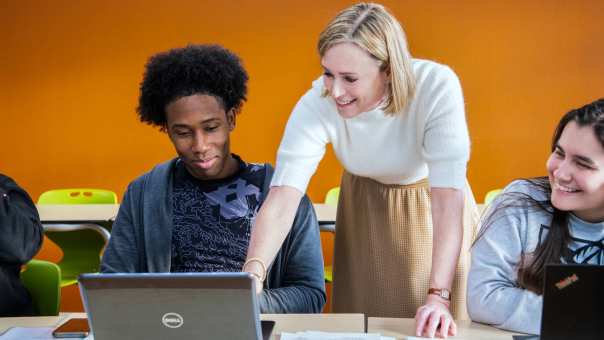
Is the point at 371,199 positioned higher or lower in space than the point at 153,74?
lower

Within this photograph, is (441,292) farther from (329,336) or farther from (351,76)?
(351,76)

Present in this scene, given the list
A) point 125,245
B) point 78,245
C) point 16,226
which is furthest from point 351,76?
point 78,245

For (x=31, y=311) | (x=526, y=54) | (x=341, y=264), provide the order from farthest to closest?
(x=526, y=54), (x=341, y=264), (x=31, y=311)

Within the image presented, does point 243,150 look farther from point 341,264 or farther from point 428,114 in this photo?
point 428,114

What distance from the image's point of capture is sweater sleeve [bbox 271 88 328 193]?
1746 millimetres

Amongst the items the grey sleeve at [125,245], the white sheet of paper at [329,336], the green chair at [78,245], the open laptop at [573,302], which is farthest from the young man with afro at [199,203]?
the green chair at [78,245]

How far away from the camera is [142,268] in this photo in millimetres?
1918

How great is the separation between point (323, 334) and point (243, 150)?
3326 mm

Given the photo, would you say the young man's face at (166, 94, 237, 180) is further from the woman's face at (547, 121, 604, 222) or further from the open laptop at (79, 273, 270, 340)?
the woman's face at (547, 121, 604, 222)

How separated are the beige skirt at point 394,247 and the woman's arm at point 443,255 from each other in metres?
0.24

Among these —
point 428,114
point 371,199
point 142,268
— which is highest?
point 428,114

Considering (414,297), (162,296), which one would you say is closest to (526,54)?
(414,297)

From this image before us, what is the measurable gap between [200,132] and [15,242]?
0.53 metres

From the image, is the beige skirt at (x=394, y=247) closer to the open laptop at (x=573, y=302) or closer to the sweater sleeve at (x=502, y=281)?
the sweater sleeve at (x=502, y=281)
